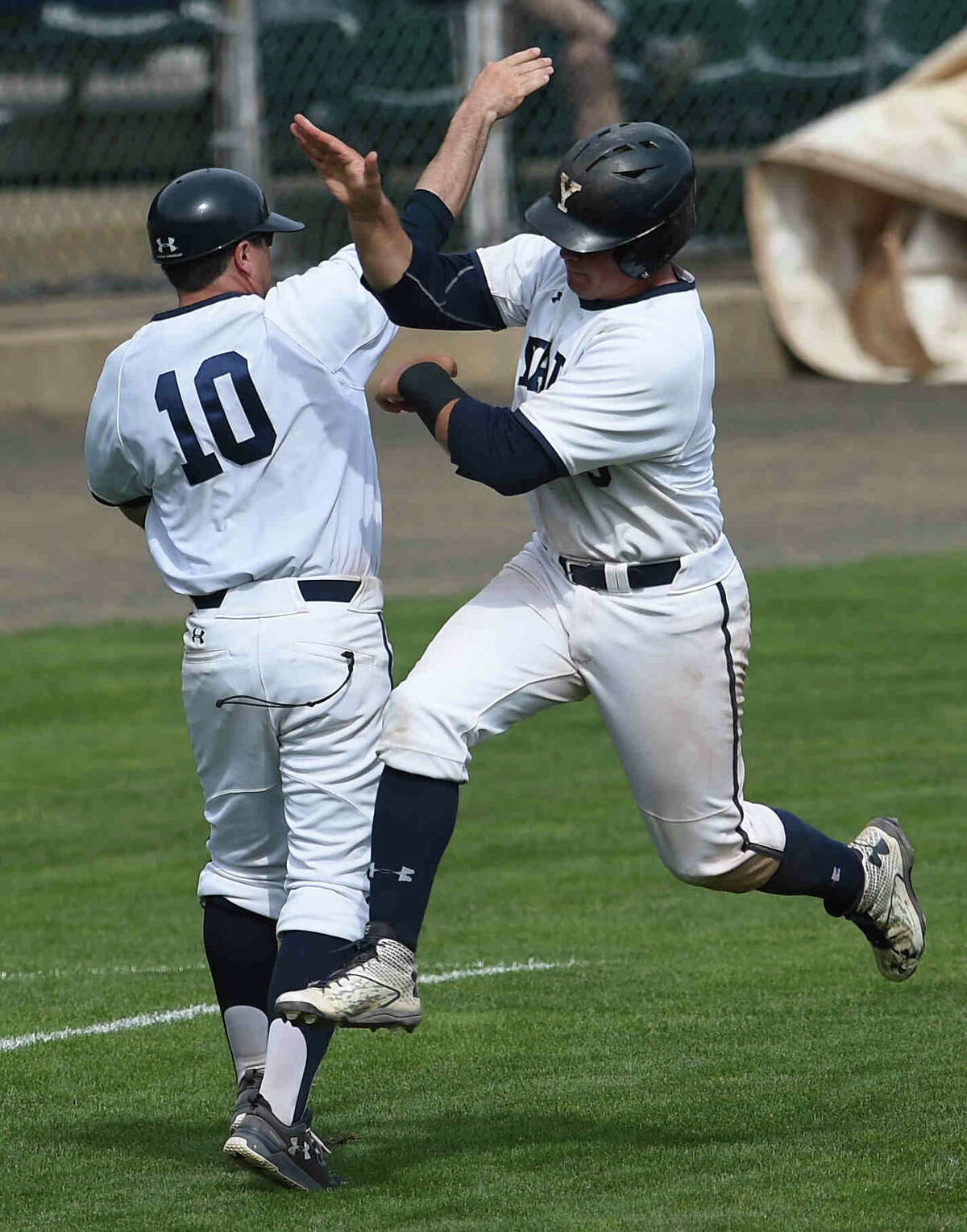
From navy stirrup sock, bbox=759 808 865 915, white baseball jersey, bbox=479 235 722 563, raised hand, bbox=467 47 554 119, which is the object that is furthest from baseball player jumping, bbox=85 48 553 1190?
navy stirrup sock, bbox=759 808 865 915

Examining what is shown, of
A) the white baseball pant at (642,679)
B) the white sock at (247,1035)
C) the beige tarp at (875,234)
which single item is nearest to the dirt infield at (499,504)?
the beige tarp at (875,234)

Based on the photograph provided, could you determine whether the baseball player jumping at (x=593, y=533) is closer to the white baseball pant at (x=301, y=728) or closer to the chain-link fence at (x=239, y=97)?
the white baseball pant at (x=301, y=728)

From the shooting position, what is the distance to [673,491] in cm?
448

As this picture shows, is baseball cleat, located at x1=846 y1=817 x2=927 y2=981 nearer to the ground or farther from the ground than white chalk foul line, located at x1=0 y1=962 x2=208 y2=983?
farther from the ground

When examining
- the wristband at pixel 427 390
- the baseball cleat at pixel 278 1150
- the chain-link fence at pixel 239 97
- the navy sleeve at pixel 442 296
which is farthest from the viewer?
the chain-link fence at pixel 239 97

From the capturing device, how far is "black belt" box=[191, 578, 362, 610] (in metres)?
4.38

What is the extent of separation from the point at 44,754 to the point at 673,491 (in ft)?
16.2

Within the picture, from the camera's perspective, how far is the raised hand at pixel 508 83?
15.9 feet

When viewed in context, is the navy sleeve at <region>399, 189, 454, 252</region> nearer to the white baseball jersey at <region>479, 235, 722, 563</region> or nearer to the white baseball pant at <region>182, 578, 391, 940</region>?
the white baseball jersey at <region>479, 235, 722, 563</region>

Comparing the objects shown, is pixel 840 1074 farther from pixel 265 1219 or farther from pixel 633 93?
pixel 633 93

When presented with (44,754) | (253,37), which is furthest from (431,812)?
(253,37)

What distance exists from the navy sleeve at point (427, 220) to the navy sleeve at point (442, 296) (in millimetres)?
32

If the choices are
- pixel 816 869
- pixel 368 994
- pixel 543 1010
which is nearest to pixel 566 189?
pixel 816 869

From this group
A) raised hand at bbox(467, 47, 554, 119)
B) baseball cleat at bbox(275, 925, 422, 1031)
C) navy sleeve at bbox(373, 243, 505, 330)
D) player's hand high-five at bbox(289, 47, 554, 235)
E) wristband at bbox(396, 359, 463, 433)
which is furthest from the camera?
raised hand at bbox(467, 47, 554, 119)
